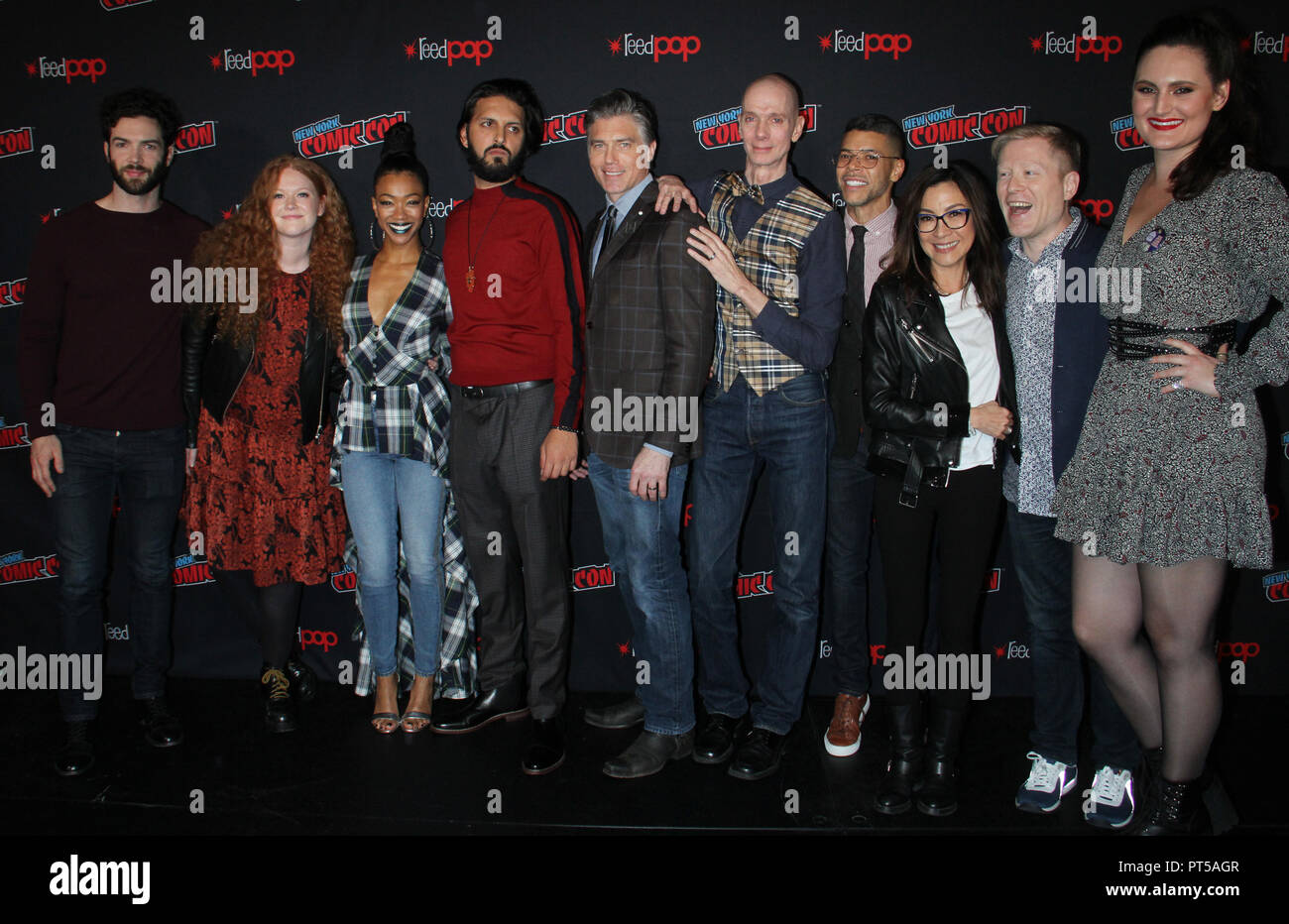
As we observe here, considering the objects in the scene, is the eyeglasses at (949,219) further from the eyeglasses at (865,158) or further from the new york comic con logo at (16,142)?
the new york comic con logo at (16,142)

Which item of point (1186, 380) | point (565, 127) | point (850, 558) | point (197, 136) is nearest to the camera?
point (1186, 380)

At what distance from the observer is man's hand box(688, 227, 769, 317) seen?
2.55m

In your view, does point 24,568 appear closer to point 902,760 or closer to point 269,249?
point 269,249

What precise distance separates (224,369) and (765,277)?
1770mm

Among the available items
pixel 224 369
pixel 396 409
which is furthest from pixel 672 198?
pixel 224 369

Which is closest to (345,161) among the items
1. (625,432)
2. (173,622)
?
(625,432)

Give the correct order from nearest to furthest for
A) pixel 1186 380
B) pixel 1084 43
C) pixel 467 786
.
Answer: pixel 1186 380, pixel 467 786, pixel 1084 43

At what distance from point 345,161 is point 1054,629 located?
299 centimetres

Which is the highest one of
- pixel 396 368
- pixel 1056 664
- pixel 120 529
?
pixel 396 368

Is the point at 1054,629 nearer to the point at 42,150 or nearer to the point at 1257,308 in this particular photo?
the point at 1257,308

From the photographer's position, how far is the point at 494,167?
9.42ft

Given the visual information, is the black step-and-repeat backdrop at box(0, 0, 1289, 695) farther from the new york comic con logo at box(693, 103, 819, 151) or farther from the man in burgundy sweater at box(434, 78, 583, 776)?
the man in burgundy sweater at box(434, 78, 583, 776)

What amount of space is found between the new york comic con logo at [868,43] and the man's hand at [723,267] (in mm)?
1238

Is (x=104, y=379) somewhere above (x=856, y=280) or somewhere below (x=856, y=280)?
below
